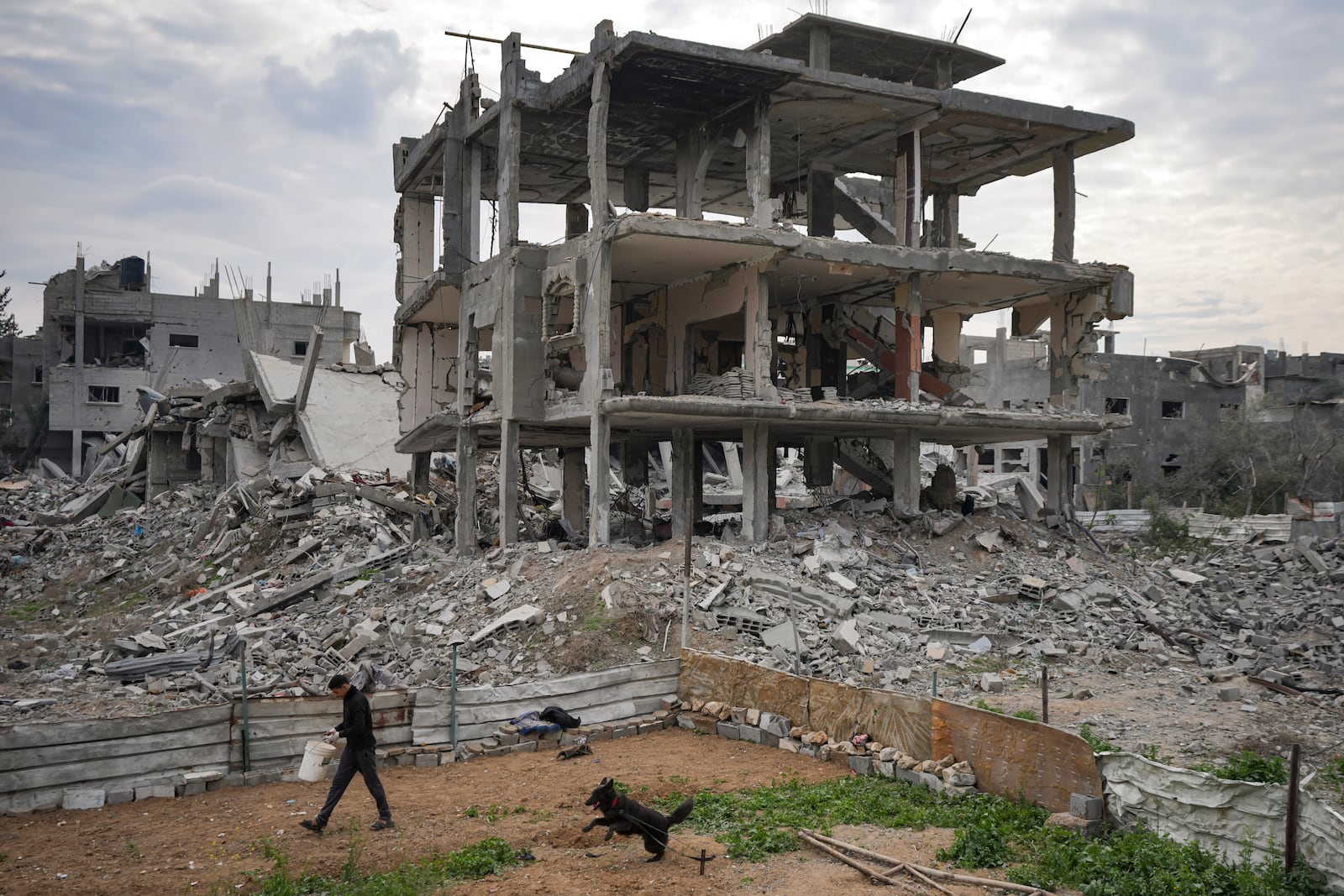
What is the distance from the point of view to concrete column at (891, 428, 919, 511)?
21766 mm

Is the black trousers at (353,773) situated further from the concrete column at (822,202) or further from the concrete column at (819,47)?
the concrete column at (822,202)

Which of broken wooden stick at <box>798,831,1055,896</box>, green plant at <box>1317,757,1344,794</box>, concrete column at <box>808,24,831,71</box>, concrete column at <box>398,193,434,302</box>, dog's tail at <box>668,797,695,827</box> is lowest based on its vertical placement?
broken wooden stick at <box>798,831,1055,896</box>

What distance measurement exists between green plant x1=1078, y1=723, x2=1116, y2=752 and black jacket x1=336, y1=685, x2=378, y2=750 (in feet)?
19.6

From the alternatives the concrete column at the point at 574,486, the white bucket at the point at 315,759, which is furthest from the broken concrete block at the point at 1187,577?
the white bucket at the point at 315,759

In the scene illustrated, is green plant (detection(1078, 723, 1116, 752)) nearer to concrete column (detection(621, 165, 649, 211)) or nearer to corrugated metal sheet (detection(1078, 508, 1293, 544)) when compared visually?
concrete column (detection(621, 165, 649, 211))

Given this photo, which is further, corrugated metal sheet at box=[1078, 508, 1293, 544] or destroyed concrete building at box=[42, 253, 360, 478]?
destroyed concrete building at box=[42, 253, 360, 478]

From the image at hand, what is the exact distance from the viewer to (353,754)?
8.87 metres

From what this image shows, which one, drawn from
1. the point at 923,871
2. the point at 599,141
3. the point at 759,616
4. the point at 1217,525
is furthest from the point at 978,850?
the point at 1217,525

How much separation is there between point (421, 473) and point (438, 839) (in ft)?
61.7

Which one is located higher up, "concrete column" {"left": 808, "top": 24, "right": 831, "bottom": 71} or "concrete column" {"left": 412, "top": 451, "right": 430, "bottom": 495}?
"concrete column" {"left": 808, "top": 24, "right": 831, "bottom": 71}

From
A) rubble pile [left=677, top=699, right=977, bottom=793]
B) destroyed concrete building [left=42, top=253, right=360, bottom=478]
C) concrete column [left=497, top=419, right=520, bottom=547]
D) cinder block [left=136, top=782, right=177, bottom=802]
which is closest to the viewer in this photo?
rubble pile [left=677, top=699, right=977, bottom=793]

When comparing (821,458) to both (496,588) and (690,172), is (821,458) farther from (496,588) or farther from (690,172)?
(496,588)

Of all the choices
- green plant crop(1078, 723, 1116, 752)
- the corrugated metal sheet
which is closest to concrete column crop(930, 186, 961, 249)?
the corrugated metal sheet

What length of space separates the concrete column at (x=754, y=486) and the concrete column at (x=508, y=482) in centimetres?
441
